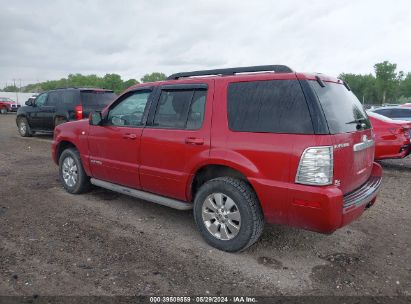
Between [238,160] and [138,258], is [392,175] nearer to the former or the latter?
[238,160]

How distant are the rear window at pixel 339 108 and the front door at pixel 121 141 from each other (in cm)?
224

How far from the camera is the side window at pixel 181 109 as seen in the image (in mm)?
4008

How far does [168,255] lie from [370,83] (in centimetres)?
8400

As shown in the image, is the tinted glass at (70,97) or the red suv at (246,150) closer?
the red suv at (246,150)

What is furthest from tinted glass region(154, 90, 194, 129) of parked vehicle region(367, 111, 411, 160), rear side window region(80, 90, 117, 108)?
rear side window region(80, 90, 117, 108)

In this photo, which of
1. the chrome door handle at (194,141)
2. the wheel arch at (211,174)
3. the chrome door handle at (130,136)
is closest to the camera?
the wheel arch at (211,174)

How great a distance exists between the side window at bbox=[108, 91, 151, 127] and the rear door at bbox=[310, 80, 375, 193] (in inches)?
89.3

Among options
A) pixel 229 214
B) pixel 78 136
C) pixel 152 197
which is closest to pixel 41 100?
pixel 78 136

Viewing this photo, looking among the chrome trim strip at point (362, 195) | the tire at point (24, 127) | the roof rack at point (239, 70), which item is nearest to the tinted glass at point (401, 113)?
the chrome trim strip at point (362, 195)

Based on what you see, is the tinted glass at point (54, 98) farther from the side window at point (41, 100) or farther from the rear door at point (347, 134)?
the rear door at point (347, 134)

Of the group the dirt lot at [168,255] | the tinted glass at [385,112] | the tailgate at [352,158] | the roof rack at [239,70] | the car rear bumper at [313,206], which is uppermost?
the roof rack at [239,70]

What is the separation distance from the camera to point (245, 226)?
3584 millimetres

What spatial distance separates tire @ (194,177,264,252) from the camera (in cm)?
357

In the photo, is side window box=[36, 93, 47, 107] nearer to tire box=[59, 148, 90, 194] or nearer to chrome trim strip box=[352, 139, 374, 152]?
tire box=[59, 148, 90, 194]
